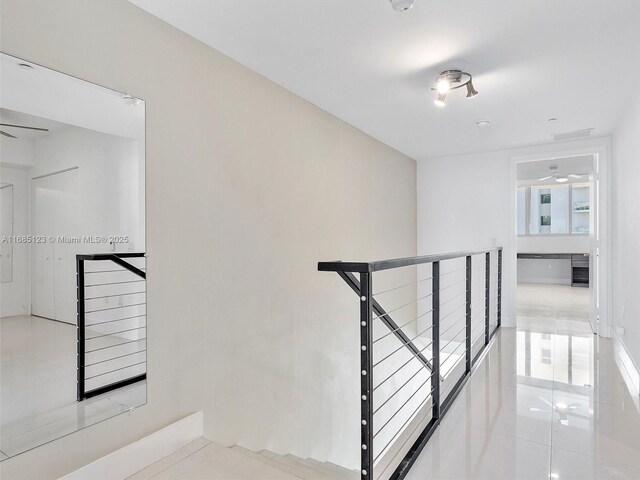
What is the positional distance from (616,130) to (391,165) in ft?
7.82

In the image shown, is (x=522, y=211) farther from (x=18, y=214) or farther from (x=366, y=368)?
Answer: (x=18, y=214)

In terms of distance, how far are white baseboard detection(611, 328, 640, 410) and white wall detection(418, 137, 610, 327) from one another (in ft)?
4.24

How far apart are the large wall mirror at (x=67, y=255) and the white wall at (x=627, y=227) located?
3.57 metres

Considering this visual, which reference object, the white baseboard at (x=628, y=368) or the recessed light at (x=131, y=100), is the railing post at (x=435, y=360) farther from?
the recessed light at (x=131, y=100)

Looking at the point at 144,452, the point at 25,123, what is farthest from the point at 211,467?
the point at 25,123

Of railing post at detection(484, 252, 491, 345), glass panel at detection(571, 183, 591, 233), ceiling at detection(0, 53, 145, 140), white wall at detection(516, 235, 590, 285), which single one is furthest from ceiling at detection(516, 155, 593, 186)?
ceiling at detection(0, 53, 145, 140)

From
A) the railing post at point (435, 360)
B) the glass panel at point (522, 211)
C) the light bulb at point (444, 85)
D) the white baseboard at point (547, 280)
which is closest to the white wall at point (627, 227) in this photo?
the light bulb at point (444, 85)

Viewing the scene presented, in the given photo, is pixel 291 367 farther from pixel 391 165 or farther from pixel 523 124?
pixel 523 124

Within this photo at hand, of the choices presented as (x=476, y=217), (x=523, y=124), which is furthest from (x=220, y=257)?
(x=476, y=217)

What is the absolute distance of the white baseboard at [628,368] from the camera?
282 centimetres

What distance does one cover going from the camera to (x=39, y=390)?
1684 millimetres

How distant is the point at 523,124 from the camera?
4.01m

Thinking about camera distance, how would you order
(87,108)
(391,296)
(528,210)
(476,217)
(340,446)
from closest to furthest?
(87,108)
(340,446)
(391,296)
(476,217)
(528,210)

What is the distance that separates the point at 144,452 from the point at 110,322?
0.68 metres
